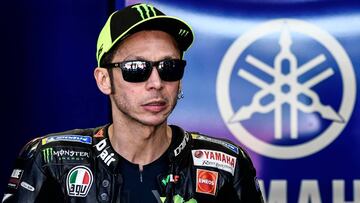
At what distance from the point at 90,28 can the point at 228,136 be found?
2.46 feet

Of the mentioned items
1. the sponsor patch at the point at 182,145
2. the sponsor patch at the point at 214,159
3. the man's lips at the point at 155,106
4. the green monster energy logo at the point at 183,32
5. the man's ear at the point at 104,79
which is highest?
the green monster energy logo at the point at 183,32

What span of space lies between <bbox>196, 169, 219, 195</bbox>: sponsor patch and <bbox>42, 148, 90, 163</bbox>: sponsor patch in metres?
0.31

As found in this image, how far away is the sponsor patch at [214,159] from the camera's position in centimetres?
196

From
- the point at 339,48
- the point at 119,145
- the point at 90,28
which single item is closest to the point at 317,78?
the point at 339,48

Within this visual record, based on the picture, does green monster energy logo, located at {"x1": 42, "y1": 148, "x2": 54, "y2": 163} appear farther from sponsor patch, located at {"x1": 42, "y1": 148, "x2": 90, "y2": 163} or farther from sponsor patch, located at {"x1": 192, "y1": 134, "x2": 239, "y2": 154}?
sponsor patch, located at {"x1": 192, "y1": 134, "x2": 239, "y2": 154}

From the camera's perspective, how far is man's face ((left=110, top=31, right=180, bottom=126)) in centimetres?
182

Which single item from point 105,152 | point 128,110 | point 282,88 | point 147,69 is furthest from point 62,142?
point 282,88

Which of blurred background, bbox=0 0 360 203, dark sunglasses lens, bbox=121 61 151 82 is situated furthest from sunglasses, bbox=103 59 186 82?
blurred background, bbox=0 0 360 203

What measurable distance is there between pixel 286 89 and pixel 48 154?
122cm

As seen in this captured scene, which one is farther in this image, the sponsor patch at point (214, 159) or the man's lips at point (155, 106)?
the sponsor patch at point (214, 159)

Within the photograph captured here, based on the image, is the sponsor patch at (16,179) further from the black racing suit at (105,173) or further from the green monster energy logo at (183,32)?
the green monster energy logo at (183,32)

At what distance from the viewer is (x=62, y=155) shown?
193cm

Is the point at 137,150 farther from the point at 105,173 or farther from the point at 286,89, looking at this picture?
the point at 286,89

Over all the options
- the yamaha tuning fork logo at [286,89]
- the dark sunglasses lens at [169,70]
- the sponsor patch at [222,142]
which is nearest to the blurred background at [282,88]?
the yamaha tuning fork logo at [286,89]
